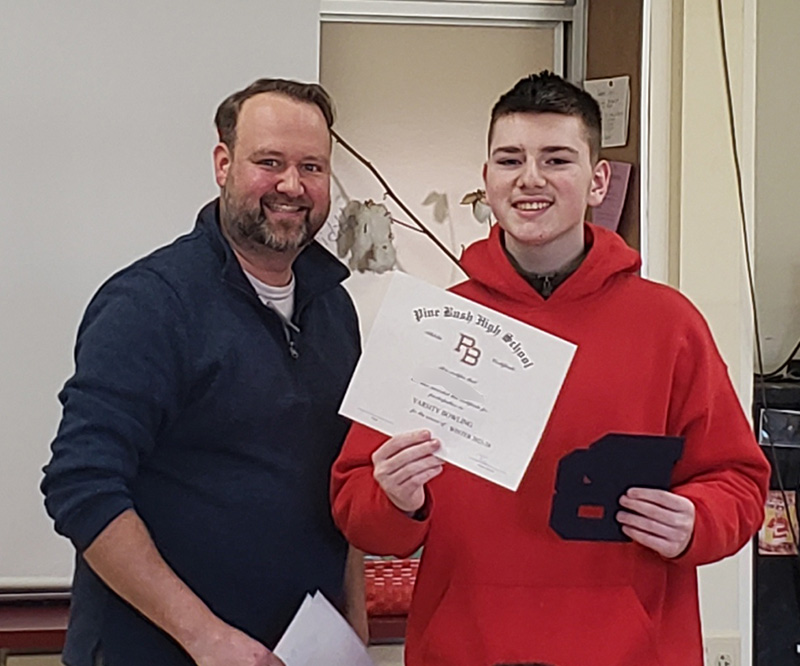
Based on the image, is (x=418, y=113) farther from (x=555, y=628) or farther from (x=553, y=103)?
(x=555, y=628)

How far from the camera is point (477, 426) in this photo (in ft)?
4.13

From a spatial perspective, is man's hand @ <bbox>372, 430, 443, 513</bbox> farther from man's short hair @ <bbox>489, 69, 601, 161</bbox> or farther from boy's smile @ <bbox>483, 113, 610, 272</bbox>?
man's short hair @ <bbox>489, 69, 601, 161</bbox>

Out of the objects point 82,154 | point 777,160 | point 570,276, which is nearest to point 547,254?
point 570,276

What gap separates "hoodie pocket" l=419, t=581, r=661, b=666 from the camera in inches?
51.5

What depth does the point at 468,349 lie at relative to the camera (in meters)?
1.27

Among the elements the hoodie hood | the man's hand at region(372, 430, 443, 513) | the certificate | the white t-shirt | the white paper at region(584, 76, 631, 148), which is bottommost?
the man's hand at region(372, 430, 443, 513)

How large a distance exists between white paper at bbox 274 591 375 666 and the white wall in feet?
2.53

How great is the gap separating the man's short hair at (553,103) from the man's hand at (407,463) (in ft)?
1.49

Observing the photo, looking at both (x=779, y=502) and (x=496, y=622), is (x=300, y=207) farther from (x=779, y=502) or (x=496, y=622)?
(x=779, y=502)

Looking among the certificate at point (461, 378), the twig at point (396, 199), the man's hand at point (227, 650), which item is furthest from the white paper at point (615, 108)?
the man's hand at point (227, 650)

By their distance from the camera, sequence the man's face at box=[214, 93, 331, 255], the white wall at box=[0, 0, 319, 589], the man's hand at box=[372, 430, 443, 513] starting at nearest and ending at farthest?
1. the man's hand at box=[372, 430, 443, 513]
2. the man's face at box=[214, 93, 331, 255]
3. the white wall at box=[0, 0, 319, 589]

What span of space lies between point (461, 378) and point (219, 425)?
363mm

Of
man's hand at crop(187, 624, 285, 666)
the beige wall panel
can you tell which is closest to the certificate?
man's hand at crop(187, 624, 285, 666)

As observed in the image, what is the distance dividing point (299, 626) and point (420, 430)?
1.29 feet
